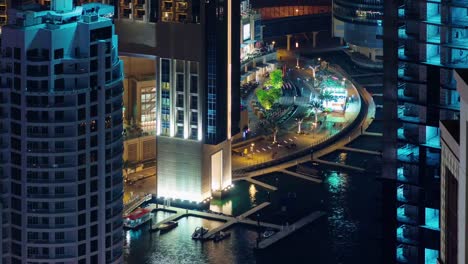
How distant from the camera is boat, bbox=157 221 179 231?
181500 mm

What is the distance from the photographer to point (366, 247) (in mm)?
173000

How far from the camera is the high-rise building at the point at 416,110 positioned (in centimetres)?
14262

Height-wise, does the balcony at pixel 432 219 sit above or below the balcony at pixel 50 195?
below

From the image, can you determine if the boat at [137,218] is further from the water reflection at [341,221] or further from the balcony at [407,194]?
the balcony at [407,194]

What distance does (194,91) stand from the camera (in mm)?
188000

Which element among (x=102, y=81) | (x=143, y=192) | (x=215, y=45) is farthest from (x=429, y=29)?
(x=143, y=192)

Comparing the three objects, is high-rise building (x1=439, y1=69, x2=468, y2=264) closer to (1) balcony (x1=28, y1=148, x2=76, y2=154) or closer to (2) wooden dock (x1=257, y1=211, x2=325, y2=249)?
(1) balcony (x1=28, y1=148, x2=76, y2=154)

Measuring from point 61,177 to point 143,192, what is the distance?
184 feet

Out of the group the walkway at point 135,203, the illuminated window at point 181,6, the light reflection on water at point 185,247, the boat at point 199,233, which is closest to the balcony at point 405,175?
the light reflection on water at point 185,247

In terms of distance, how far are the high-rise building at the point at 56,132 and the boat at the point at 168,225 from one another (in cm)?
3809

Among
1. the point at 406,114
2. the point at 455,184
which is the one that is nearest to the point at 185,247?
the point at 406,114

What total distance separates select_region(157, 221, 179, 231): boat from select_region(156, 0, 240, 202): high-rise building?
7889 mm

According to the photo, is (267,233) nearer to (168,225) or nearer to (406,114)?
(168,225)

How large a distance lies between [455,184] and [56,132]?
67920 mm
